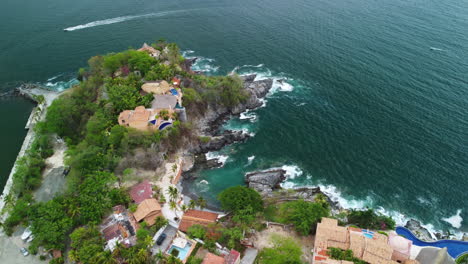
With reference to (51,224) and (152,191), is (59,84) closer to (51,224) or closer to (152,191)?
(51,224)

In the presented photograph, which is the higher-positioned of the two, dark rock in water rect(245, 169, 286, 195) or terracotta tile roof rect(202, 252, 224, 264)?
terracotta tile roof rect(202, 252, 224, 264)

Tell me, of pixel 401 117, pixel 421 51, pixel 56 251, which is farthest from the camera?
pixel 421 51

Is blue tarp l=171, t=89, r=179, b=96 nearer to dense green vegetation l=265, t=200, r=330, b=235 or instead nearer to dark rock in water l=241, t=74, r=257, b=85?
dark rock in water l=241, t=74, r=257, b=85

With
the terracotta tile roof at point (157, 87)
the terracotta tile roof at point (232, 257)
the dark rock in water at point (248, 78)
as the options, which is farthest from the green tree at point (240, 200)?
the dark rock in water at point (248, 78)

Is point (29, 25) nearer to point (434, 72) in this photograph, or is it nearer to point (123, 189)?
point (123, 189)

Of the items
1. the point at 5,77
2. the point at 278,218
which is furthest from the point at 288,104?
the point at 5,77

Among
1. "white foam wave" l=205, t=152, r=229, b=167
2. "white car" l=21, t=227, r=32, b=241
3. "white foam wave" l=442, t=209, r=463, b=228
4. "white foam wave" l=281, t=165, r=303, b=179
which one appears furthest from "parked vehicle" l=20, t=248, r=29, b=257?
"white foam wave" l=442, t=209, r=463, b=228

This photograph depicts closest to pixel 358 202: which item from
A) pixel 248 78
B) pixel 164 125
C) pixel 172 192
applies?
pixel 172 192
